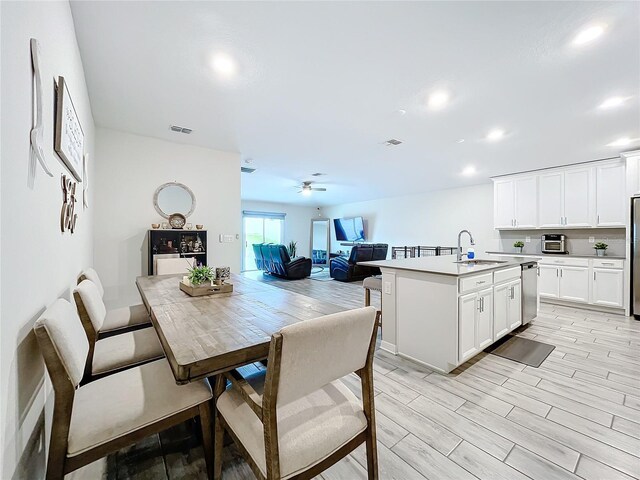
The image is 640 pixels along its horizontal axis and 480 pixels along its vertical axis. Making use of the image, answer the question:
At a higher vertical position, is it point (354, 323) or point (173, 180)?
point (173, 180)

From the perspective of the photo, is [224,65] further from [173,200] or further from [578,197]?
[578,197]

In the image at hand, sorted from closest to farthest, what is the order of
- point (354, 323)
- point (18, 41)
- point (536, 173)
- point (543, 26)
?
1. point (18, 41)
2. point (354, 323)
3. point (543, 26)
4. point (536, 173)

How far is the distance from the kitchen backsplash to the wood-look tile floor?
276cm

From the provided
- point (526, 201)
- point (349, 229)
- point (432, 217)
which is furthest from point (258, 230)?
point (526, 201)

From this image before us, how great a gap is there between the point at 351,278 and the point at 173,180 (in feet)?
15.5

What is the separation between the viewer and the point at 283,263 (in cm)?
701

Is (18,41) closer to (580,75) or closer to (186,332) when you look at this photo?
(186,332)

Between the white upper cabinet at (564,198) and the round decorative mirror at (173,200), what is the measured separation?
19.4 ft

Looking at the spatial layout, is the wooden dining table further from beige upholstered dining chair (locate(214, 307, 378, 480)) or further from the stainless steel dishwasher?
the stainless steel dishwasher

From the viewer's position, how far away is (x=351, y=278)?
7.03m

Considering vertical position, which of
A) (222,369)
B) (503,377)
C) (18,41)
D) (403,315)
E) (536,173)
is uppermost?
(536,173)

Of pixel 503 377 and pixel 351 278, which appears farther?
pixel 351 278

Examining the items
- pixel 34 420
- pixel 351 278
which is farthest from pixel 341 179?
pixel 34 420

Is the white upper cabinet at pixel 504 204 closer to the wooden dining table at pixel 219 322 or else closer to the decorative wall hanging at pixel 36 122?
the wooden dining table at pixel 219 322
